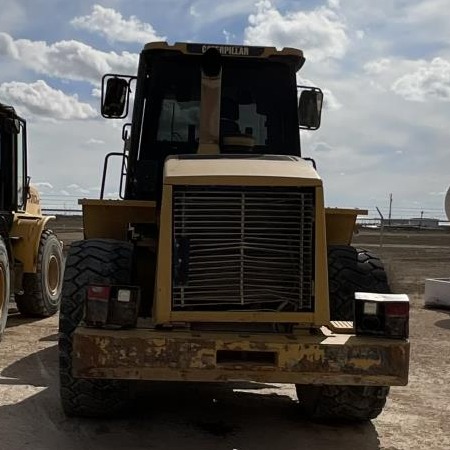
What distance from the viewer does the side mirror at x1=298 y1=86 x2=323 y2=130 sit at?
6777 mm

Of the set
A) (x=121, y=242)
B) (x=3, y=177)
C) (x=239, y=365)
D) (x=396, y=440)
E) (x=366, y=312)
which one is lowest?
(x=396, y=440)

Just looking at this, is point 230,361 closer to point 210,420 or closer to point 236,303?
point 236,303

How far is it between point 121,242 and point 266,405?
6.26ft

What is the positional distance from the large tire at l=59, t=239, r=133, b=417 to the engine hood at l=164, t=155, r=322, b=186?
0.87 m

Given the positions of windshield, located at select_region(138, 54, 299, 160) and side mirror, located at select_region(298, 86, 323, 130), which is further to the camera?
side mirror, located at select_region(298, 86, 323, 130)

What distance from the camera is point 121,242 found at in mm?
5645

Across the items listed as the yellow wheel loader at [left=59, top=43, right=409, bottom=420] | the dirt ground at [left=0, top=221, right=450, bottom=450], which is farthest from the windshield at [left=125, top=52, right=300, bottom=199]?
the dirt ground at [left=0, top=221, right=450, bottom=450]

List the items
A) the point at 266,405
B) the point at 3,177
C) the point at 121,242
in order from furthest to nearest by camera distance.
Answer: the point at 3,177
the point at 266,405
the point at 121,242

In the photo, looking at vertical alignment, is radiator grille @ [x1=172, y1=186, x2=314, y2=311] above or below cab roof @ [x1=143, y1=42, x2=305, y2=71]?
below

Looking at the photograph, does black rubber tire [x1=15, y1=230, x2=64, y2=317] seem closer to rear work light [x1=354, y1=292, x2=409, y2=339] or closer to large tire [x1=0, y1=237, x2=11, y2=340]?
large tire [x1=0, y1=237, x2=11, y2=340]

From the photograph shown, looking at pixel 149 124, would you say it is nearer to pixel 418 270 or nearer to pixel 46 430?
pixel 46 430

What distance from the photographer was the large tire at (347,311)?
5.39 m

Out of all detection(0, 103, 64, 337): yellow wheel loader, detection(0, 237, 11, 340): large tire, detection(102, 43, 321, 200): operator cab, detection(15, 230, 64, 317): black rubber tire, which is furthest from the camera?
detection(15, 230, 64, 317): black rubber tire

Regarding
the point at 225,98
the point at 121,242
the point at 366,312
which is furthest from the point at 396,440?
the point at 225,98
